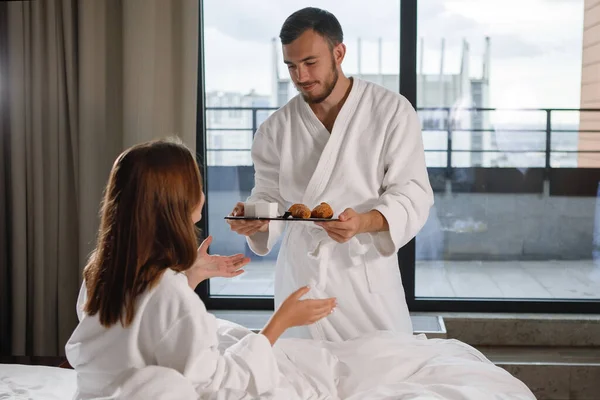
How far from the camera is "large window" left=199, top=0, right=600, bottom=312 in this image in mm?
3828

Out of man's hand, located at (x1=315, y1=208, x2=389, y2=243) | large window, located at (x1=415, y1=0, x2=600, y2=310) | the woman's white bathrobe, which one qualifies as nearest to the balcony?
large window, located at (x1=415, y1=0, x2=600, y2=310)

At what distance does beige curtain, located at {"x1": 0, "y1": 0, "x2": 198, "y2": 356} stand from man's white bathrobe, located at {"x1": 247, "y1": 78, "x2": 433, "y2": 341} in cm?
130

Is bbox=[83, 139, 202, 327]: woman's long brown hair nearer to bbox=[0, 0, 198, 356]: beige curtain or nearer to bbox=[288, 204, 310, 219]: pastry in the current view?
bbox=[288, 204, 310, 219]: pastry

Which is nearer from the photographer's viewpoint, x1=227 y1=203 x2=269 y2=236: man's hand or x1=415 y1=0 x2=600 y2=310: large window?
x1=227 y1=203 x2=269 y2=236: man's hand

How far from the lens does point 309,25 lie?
7.47 ft

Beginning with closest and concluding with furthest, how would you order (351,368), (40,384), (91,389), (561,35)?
(91,389), (351,368), (40,384), (561,35)

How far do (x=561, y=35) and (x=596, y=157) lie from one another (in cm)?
65

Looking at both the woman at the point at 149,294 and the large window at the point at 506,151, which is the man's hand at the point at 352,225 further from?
the large window at the point at 506,151

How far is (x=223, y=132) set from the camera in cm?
397

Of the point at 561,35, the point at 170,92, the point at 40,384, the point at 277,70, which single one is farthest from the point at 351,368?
the point at 561,35

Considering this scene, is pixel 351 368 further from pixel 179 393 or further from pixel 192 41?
pixel 192 41

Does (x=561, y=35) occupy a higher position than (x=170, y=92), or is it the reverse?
(x=561, y=35)

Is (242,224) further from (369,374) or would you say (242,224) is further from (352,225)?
(369,374)

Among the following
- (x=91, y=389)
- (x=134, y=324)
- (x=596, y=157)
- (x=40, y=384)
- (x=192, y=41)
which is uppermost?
(x=192, y=41)
